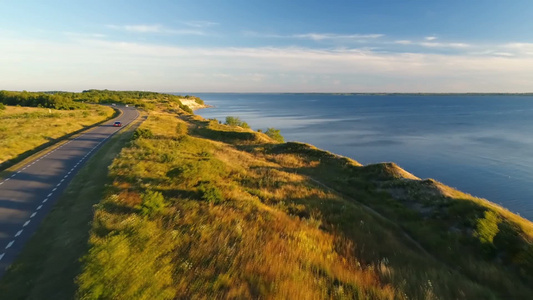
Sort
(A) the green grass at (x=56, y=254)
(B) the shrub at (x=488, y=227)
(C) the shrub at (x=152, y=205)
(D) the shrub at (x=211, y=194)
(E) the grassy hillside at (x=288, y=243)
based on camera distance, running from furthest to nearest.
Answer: (D) the shrub at (x=211, y=194) < (B) the shrub at (x=488, y=227) < (C) the shrub at (x=152, y=205) < (A) the green grass at (x=56, y=254) < (E) the grassy hillside at (x=288, y=243)

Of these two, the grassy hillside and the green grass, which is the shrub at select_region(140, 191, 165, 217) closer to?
the grassy hillside

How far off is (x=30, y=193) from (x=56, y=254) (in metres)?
9.79

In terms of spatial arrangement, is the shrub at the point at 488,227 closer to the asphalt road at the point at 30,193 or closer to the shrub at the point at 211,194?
the shrub at the point at 211,194

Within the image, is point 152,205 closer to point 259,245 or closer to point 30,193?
point 259,245

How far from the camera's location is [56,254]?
34.5 ft

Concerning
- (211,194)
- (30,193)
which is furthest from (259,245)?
(30,193)

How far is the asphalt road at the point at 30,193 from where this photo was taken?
38.8ft

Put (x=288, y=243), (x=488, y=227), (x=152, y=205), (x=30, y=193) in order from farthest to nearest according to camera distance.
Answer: (x=30, y=193) → (x=488, y=227) → (x=152, y=205) → (x=288, y=243)

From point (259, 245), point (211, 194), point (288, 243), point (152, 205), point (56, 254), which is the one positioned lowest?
point (56, 254)

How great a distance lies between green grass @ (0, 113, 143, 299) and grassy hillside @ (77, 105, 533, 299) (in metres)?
0.67

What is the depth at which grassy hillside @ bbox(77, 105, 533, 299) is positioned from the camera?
27.3 feet

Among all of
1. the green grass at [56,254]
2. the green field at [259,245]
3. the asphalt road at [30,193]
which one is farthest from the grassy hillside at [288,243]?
the asphalt road at [30,193]

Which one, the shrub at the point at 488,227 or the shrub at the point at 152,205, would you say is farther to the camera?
the shrub at the point at 488,227

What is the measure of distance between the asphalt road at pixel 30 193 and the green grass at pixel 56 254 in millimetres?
515
